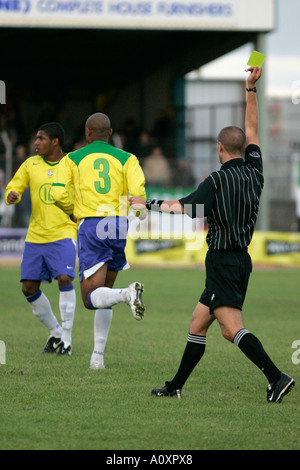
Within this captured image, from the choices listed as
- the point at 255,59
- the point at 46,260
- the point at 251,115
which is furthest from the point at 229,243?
the point at 46,260

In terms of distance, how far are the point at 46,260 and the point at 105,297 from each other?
177 cm

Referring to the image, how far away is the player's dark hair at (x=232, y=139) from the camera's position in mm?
6262

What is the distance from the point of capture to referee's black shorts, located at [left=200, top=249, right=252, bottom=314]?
244 inches

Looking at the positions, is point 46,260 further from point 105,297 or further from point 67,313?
point 105,297

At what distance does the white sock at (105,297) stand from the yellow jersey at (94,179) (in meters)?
0.73

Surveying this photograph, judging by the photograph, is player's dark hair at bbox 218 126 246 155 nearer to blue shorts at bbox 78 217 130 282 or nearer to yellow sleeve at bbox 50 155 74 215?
blue shorts at bbox 78 217 130 282

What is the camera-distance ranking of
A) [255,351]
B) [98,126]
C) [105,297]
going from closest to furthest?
[255,351]
[105,297]
[98,126]

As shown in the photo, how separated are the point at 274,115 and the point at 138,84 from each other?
16695 mm

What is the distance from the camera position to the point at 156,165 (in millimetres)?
25047

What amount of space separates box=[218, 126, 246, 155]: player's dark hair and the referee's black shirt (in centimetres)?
9

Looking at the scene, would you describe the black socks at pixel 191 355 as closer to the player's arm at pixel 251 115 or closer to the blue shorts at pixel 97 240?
the blue shorts at pixel 97 240

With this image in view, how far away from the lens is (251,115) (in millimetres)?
6578

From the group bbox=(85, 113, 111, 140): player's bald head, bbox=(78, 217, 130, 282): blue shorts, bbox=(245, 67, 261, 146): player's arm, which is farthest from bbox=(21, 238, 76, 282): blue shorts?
bbox=(245, 67, 261, 146): player's arm

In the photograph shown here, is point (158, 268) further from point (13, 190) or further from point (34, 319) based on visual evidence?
point (13, 190)
